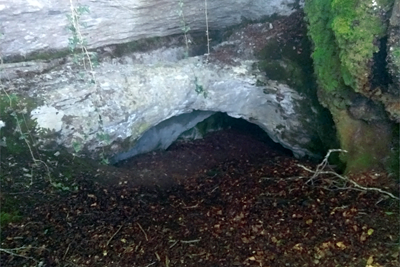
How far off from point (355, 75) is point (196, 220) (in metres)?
1.63

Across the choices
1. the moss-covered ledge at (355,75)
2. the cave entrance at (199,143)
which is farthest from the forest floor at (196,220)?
the cave entrance at (199,143)

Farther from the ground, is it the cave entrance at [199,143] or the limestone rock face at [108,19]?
the limestone rock face at [108,19]

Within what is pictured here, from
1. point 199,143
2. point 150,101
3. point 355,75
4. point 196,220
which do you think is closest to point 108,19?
point 150,101

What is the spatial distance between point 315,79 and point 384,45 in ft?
3.37

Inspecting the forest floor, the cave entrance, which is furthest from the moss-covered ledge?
the cave entrance

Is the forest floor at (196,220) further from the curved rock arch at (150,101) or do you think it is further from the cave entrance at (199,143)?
the cave entrance at (199,143)

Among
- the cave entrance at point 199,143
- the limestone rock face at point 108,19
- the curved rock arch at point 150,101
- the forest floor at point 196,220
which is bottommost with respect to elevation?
the cave entrance at point 199,143

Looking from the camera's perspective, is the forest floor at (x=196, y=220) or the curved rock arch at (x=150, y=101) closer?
the forest floor at (x=196, y=220)

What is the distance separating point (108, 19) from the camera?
438cm

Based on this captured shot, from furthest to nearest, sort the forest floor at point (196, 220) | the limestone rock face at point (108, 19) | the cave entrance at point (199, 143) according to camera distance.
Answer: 1. the cave entrance at point (199, 143)
2. the limestone rock face at point (108, 19)
3. the forest floor at point (196, 220)

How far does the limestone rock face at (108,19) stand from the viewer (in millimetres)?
3996

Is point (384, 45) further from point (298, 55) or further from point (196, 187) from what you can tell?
point (196, 187)

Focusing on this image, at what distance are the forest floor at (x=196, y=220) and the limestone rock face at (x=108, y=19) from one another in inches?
49.2

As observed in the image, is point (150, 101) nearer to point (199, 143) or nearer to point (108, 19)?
point (108, 19)
